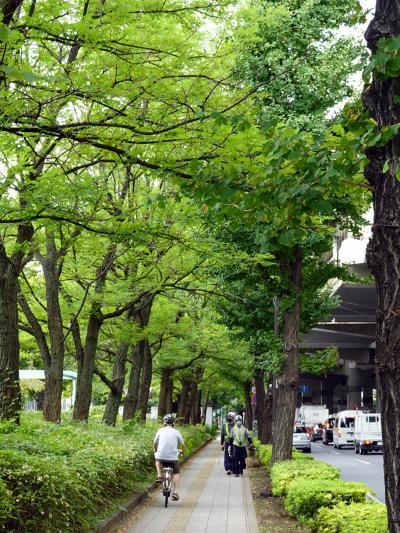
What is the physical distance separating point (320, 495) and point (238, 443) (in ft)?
42.3

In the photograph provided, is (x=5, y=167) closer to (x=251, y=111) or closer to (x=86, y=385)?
(x=251, y=111)

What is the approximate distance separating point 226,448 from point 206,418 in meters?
61.1

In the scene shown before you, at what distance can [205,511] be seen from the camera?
14961 mm

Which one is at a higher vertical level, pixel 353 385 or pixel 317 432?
pixel 353 385

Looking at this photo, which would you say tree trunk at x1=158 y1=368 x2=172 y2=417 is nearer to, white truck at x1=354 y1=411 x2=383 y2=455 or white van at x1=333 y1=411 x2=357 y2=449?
white truck at x1=354 y1=411 x2=383 y2=455

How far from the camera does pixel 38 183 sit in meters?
11.3

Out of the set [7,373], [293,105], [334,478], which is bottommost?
[334,478]

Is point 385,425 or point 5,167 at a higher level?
point 5,167

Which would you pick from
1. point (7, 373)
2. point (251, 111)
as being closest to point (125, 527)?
point (7, 373)

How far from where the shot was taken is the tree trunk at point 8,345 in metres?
13.2

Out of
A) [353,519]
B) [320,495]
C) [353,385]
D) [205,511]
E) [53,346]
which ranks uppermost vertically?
[353,385]

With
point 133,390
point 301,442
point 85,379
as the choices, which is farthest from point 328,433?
point 85,379

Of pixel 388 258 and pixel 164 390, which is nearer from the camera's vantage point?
pixel 388 258

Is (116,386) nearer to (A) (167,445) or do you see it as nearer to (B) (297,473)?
(A) (167,445)
